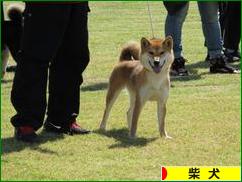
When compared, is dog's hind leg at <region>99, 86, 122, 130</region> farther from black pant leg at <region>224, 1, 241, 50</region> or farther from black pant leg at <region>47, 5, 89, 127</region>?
black pant leg at <region>224, 1, 241, 50</region>

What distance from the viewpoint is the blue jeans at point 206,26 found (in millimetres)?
7324

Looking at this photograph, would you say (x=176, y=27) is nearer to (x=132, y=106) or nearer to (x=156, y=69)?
(x=132, y=106)

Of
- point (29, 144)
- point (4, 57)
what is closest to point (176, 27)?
point (4, 57)

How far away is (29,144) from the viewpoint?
462 centimetres

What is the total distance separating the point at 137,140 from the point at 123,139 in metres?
0.12

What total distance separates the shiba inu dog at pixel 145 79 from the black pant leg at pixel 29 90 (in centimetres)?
64

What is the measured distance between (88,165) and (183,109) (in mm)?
1782

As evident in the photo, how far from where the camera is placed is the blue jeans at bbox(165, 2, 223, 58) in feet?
24.0

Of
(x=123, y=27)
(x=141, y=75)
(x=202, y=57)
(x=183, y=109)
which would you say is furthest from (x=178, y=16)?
(x=123, y=27)

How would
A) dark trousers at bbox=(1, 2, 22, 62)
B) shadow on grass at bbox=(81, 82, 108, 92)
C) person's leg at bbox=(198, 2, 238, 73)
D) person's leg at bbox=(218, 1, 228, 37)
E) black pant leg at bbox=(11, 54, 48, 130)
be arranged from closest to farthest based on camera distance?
1. black pant leg at bbox=(11, 54, 48, 130)
2. shadow on grass at bbox=(81, 82, 108, 92)
3. dark trousers at bbox=(1, 2, 22, 62)
4. person's leg at bbox=(198, 2, 238, 73)
5. person's leg at bbox=(218, 1, 228, 37)

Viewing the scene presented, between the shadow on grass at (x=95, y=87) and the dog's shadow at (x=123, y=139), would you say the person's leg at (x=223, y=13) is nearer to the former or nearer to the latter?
the shadow on grass at (x=95, y=87)

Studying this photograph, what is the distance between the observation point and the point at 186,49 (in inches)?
357

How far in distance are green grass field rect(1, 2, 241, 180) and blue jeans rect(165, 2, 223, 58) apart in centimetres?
34

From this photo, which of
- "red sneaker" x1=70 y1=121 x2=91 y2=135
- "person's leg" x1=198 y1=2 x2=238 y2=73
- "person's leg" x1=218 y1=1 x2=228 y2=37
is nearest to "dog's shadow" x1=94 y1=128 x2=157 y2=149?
"red sneaker" x1=70 y1=121 x2=91 y2=135
